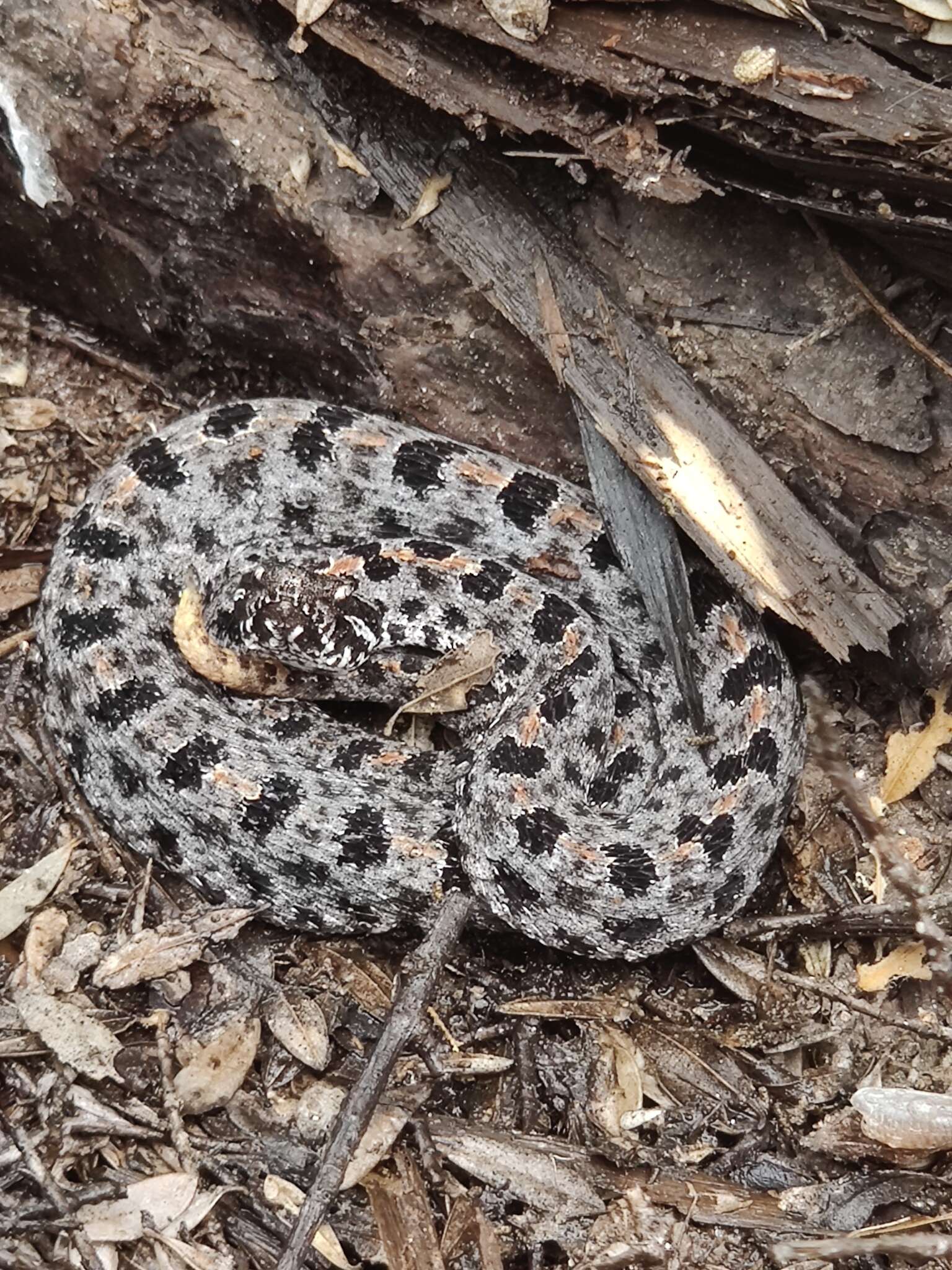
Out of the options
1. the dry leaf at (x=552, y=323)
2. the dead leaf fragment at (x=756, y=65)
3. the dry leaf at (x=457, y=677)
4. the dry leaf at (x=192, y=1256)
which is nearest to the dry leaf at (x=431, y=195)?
the dry leaf at (x=552, y=323)

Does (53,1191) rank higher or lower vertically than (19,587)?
lower

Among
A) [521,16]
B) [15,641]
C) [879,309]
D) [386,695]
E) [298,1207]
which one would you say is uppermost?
[521,16]

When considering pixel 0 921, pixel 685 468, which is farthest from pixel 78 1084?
pixel 685 468

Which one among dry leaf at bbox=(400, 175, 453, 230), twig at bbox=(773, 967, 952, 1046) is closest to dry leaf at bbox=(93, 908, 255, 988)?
twig at bbox=(773, 967, 952, 1046)

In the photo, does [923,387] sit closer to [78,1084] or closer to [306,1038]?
[306,1038]

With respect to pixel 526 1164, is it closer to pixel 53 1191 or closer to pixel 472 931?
pixel 472 931

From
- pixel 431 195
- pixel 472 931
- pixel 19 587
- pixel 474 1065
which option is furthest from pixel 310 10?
pixel 474 1065
